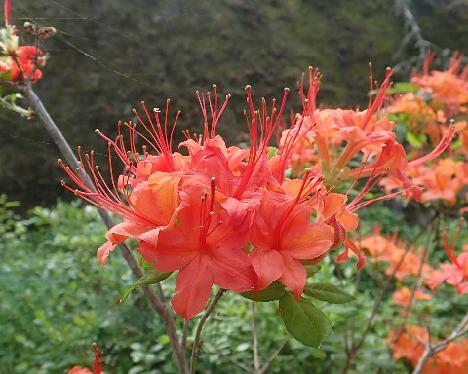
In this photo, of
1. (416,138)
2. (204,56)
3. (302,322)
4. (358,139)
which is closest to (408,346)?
(416,138)

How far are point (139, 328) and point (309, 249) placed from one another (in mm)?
1251

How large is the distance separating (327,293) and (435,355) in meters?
1.02

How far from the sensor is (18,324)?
6.09 ft

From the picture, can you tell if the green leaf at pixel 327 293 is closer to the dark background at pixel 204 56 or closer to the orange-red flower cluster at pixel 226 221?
the orange-red flower cluster at pixel 226 221

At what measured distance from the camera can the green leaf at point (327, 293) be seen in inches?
29.4

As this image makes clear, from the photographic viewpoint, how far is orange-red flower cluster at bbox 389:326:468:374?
1.62 metres

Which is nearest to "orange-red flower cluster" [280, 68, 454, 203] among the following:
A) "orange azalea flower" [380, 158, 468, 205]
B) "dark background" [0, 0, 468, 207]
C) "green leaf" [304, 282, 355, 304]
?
"green leaf" [304, 282, 355, 304]

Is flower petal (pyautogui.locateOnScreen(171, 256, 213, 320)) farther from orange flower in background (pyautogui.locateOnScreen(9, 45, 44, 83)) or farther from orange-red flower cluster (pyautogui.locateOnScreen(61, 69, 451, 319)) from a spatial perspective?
orange flower in background (pyautogui.locateOnScreen(9, 45, 44, 83))

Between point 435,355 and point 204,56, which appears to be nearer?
point 435,355

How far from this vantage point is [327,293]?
2.48ft

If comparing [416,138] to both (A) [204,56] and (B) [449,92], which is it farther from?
(A) [204,56]

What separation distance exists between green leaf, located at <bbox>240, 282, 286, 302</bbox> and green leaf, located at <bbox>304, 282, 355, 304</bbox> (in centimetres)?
10

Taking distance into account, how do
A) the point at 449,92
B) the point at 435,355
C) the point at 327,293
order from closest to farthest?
the point at 327,293 < the point at 435,355 < the point at 449,92

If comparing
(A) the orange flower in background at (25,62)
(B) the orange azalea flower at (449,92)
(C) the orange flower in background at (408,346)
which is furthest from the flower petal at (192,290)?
(B) the orange azalea flower at (449,92)
